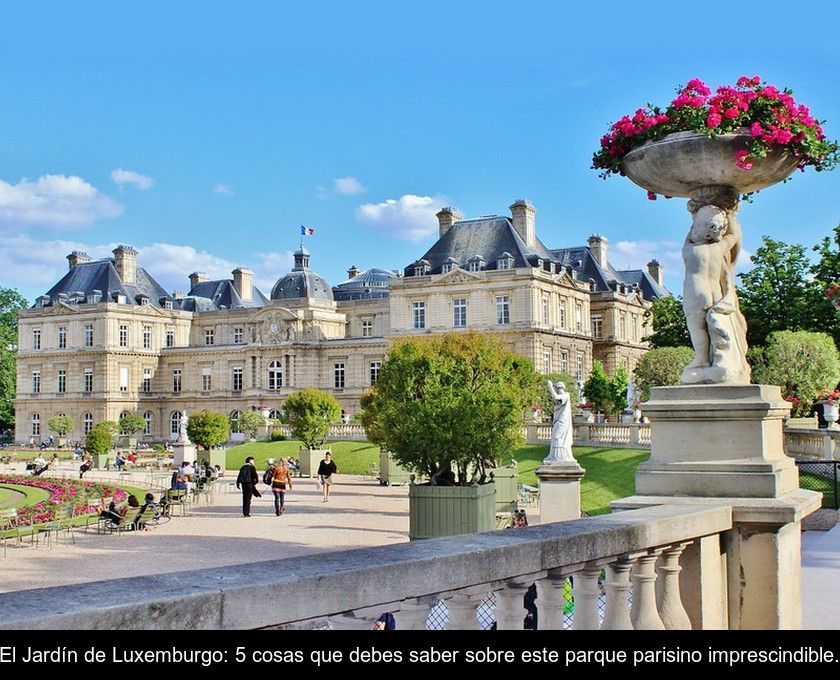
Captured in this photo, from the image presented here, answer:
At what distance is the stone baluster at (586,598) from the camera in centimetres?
405

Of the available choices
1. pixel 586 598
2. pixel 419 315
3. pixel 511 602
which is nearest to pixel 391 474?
pixel 419 315

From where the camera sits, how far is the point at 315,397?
38.9 m

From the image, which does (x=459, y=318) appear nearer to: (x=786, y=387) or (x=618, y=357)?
(x=618, y=357)

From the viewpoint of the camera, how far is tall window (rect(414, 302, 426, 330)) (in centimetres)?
6032

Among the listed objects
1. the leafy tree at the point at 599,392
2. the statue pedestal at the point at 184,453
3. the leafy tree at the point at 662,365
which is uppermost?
the leafy tree at the point at 662,365

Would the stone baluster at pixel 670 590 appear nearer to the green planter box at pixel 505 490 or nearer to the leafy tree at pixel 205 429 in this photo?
the green planter box at pixel 505 490

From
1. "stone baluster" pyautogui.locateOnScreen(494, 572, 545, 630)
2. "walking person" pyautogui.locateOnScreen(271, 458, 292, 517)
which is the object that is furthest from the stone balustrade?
"walking person" pyautogui.locateOnScreen(271, 458, 292, 517)

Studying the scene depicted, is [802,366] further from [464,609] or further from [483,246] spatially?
[483,246]

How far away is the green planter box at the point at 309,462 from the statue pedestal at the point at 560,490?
1967 cm

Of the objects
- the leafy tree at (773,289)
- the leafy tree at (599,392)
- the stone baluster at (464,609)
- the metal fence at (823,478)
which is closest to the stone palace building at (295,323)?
the leafy tree at (599,392)

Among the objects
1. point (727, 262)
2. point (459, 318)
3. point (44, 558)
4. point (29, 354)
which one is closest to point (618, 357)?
point (459, 318)

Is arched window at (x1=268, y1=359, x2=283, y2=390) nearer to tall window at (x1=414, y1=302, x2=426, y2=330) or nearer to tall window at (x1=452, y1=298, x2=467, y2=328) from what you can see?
tall window at (x1=414, y1=302, x2=426, y2=330)

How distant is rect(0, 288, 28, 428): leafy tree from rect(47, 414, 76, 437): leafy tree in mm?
10721
